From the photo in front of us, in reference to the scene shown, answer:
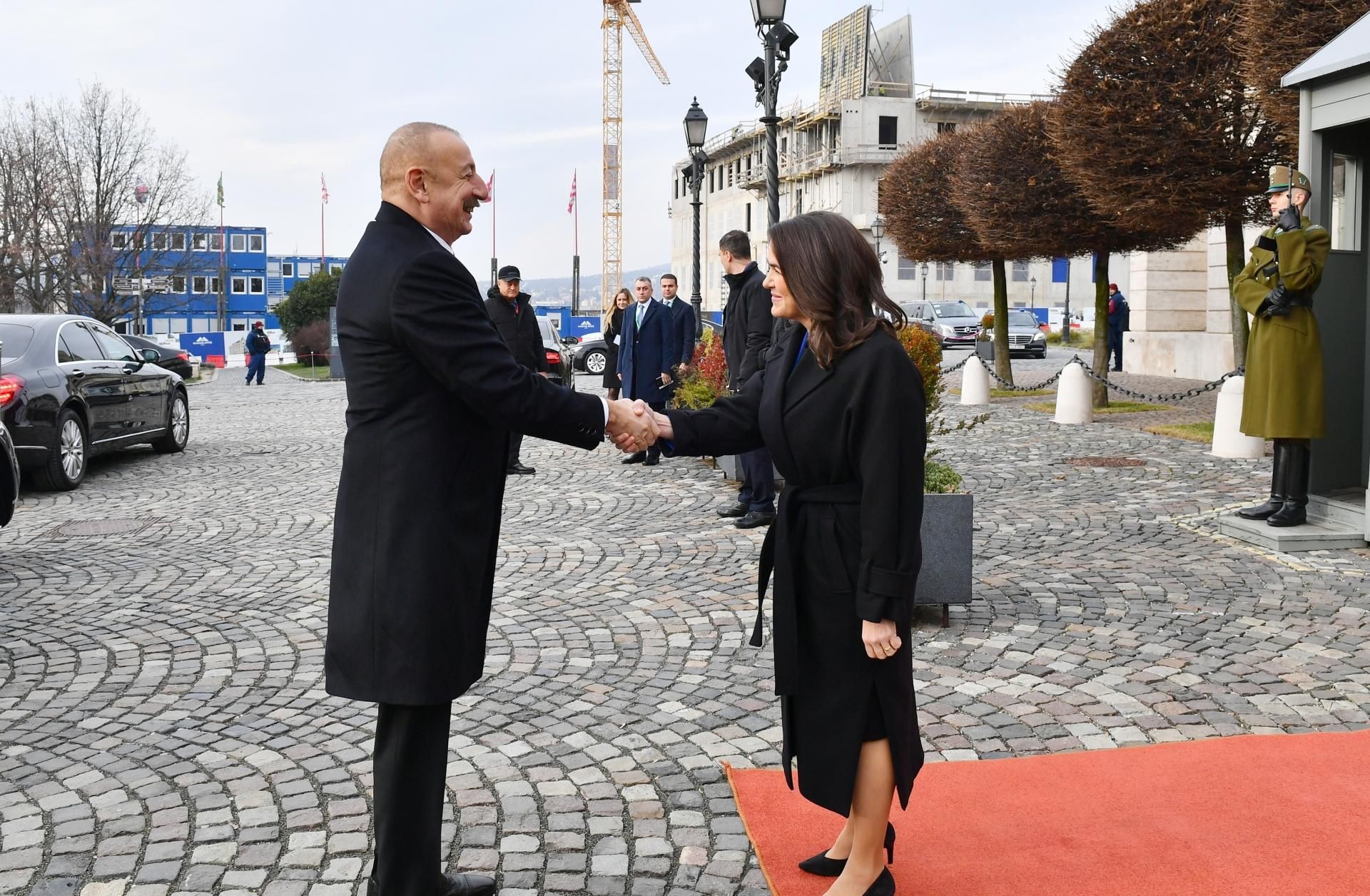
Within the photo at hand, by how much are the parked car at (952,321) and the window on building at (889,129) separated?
106 ft

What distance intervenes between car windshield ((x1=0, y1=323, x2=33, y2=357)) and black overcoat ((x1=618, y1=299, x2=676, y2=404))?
582 centimetres

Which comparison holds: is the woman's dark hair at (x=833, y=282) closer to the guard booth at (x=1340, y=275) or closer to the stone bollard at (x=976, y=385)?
the guard booth at (x=1340, y=275)

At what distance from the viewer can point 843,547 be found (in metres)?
3.28

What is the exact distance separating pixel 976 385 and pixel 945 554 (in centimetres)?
1526

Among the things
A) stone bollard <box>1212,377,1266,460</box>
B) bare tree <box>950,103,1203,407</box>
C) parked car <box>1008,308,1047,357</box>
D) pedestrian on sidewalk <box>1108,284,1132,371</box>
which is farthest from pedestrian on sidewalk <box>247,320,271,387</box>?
stone bollard <box>1212,377,1266,460</box>

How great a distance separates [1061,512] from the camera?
972cm

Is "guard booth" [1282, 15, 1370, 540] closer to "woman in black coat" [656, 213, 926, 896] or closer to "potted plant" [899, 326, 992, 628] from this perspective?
"potted plant" [899, 326, 992, 628]

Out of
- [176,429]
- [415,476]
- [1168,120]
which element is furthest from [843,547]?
[1168,120]

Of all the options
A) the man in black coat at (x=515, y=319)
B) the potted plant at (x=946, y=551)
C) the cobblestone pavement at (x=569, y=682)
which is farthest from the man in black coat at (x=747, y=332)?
the man in black coat at (x=515, y=319)

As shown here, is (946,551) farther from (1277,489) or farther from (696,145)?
(696,145)

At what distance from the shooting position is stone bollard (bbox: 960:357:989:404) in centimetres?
2097

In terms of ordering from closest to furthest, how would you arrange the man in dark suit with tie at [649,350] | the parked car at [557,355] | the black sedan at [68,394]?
1. the black sedan at [68,394]
2. the man in dark suit with tie at [649,350]
3. the parked car at [557,355]

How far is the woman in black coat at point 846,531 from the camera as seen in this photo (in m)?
3.17

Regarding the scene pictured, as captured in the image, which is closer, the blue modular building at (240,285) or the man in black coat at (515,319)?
the man in black coat at (515,319)
